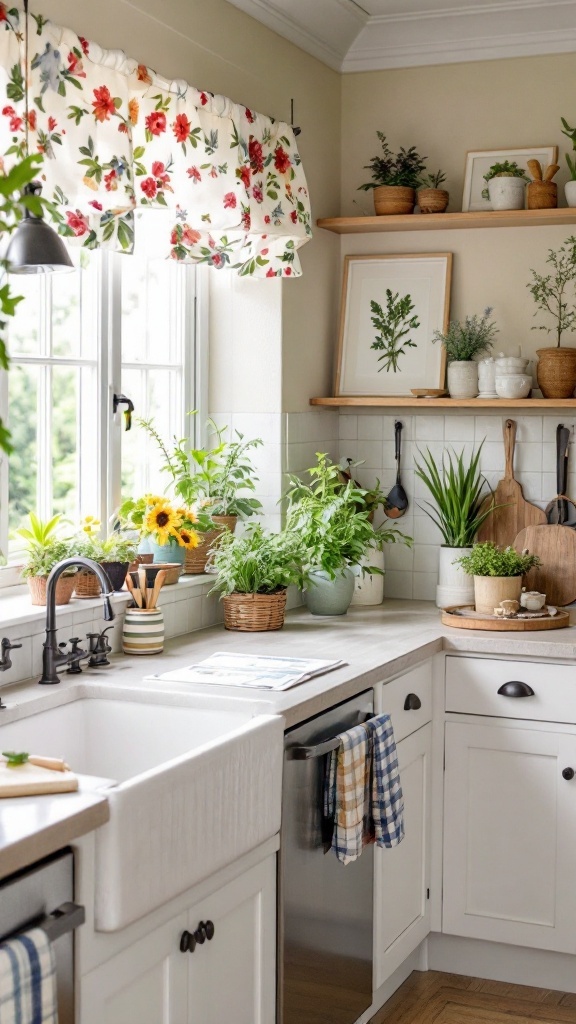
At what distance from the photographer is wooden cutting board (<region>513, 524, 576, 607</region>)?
150 inches

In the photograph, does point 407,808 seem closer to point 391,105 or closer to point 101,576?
point 101,576

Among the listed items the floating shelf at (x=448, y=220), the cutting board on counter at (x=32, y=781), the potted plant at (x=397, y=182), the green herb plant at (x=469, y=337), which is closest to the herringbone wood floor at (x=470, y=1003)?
the cutting board on counter at (x=32, y=781)

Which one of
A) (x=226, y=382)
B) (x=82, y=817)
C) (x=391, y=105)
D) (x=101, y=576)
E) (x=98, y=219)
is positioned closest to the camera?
(x=82, y=817)

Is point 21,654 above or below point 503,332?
below

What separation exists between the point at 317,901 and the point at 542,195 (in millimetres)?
2270

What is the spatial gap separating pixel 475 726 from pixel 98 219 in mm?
1679

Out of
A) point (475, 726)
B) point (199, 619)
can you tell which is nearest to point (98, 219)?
point (199, 619)

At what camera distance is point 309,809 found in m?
2.61

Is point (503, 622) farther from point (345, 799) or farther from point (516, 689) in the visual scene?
point (345, 799)

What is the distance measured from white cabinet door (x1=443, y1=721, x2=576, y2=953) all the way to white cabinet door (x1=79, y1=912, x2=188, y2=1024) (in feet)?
4.62

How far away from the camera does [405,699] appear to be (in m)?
3.15

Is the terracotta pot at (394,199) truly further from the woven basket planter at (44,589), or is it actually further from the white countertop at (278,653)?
the woven basket planter at (44,589)

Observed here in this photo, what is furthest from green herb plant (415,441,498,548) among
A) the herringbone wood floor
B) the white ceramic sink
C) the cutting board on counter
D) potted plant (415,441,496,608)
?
the cutting board on counter

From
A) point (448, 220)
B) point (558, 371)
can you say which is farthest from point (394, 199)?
point (558, 371)
